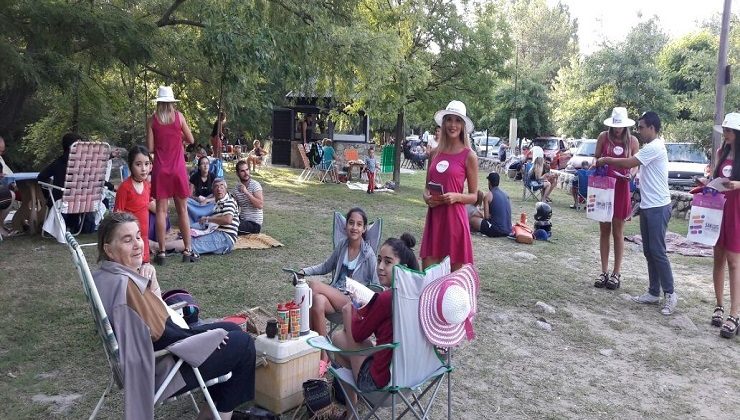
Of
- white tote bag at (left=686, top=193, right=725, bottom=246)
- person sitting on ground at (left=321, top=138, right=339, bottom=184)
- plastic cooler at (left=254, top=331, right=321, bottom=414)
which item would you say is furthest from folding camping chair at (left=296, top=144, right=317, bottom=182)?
plastic cooler at (left=254, top=331, right=321, bottom=414)

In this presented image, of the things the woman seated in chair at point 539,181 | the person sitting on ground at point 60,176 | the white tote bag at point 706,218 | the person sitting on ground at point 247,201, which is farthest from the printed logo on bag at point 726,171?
the woman seated in chair at point 539,181

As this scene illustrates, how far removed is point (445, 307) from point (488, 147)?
108 feet

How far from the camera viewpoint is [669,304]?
5453 mm

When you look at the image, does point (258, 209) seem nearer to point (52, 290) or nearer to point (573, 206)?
point (52, 290)

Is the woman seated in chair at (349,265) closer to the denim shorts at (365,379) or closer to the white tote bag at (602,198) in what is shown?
the denim shorts at (365,379)

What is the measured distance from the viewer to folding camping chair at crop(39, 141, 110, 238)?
6540 mm

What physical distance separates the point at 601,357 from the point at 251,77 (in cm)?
606

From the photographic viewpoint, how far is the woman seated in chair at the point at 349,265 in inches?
150

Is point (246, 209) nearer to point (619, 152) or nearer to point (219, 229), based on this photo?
point (219, 229)

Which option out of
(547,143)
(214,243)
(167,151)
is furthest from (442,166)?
(547,143)

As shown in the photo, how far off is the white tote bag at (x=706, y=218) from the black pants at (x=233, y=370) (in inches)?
166

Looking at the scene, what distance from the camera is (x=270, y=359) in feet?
10.5

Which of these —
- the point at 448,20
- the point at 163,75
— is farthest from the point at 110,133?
the point at 448,20

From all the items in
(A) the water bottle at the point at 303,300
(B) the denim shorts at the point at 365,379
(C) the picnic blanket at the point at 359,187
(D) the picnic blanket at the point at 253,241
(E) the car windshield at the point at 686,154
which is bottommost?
(D) the picnic blanket at the point at 253,241
